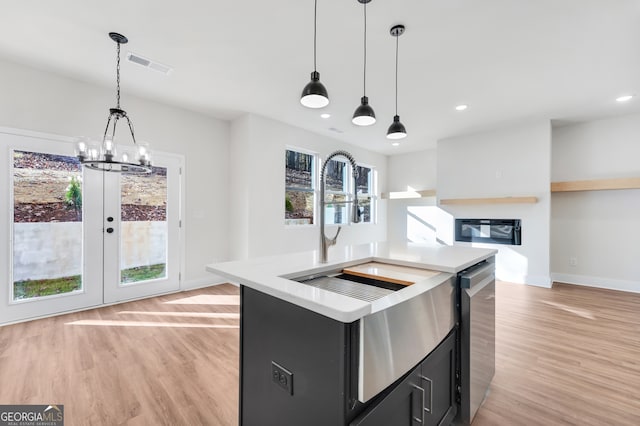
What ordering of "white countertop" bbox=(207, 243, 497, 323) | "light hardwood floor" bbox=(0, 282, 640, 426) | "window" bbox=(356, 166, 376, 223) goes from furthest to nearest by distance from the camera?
1. "window" bbox=(356, 166, 376, 223)
2. "light hardwood floor" bbox=(0, 282, 640, 426)
3. "white countertop" bbox=(207, 243, 497, 323)

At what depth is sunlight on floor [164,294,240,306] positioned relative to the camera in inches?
145

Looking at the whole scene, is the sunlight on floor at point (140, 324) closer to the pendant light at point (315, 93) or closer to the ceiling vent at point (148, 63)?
the pendant light at point (315, 93)

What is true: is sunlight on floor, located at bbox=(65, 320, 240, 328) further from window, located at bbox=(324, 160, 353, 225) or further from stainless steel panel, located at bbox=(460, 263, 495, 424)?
window, located at bbox=(324, 160, 353, 225)

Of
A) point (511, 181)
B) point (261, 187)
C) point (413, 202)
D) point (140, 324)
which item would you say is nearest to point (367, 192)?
point (413, 202)

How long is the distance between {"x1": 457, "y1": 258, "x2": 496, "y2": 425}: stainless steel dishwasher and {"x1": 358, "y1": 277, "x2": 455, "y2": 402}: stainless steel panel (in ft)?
0.80

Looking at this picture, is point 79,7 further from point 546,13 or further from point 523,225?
point 523,225

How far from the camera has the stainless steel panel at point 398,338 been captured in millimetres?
886

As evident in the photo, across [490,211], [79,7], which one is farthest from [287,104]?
[490,211]

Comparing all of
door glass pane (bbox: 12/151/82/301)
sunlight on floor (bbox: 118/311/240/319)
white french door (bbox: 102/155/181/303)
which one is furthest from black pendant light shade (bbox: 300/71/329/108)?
door glass pane (bbox: 12/151/82/301)

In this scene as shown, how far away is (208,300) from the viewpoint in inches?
149

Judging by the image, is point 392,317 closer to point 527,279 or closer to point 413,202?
point 527,279

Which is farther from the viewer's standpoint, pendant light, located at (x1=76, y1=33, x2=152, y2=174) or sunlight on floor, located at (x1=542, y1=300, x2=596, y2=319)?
sunlight on floor, located at (x1=542, y1=300, x2=596, y2=319)

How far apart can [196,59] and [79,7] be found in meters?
0.92

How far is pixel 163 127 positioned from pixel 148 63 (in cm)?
125
